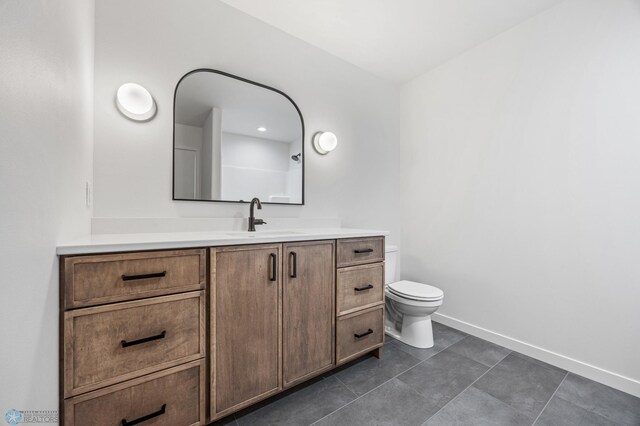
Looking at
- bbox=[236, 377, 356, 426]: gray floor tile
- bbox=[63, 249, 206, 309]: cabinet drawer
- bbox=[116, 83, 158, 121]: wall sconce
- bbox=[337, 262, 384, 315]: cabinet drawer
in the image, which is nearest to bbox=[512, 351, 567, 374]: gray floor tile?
bbox=[337, 262, 384, 315]: cabinet drawer

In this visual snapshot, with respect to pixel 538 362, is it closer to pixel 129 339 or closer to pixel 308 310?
pixel 308 310

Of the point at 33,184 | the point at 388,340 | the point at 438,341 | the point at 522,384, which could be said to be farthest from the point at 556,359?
the point at 33,184

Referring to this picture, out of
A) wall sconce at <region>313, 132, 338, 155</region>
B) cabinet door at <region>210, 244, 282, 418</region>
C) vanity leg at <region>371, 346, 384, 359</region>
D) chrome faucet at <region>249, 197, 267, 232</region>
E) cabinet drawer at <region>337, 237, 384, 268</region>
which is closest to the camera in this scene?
cabinet door at <region>210, 244, 282, 418</region>

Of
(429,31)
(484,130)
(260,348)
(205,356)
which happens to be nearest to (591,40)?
(484,130)

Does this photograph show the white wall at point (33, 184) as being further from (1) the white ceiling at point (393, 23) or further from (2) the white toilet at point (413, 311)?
(2) the white toilet at point (413, 311)

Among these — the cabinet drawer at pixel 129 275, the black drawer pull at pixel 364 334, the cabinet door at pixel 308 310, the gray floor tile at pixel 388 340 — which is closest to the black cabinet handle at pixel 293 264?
the cabinet door at pixel 308 310

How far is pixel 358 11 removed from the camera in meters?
1.95

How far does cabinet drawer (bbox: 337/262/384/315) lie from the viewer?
1.71 m

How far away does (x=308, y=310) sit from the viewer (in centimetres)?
155

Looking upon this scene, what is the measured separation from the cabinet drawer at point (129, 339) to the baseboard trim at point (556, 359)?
7.37 ft

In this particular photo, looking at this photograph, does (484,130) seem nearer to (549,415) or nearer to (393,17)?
(393,17)

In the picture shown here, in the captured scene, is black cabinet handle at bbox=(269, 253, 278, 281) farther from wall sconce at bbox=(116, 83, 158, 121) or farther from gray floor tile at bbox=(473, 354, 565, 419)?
gray floor tile at bbox=(473, 354, 565, 419)

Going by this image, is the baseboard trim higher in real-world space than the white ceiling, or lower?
lower

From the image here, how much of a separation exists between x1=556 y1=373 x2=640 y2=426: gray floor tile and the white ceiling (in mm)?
2563
